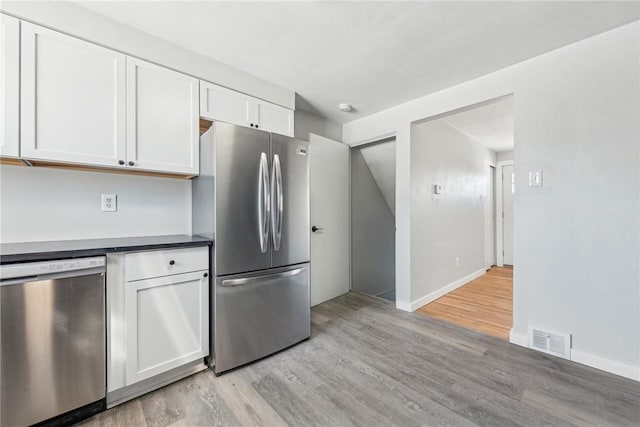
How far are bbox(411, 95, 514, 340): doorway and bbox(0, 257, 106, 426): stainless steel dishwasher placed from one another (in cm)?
277

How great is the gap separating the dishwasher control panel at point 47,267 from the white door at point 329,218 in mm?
2074

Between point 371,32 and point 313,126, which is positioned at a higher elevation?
point 371,32

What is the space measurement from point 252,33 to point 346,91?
1146 mm

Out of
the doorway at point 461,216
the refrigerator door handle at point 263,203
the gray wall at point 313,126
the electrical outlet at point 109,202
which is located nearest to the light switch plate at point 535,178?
the doorway at point 461,216

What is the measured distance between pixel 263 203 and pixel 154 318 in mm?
1019

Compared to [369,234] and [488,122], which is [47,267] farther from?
[488,122]

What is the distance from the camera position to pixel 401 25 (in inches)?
68.0

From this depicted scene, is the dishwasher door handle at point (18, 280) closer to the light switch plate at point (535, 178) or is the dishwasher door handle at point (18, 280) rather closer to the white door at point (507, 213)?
the light switch plate at point (535, 178)

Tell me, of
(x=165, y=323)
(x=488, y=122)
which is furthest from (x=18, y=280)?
(x=488, y=122)

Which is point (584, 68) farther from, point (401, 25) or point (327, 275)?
point (327, 275)

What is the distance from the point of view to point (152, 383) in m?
1.66

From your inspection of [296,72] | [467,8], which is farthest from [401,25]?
[296,72]

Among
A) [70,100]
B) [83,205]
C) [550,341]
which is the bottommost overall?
[550,341]

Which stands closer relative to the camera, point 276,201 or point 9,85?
point 9,85
